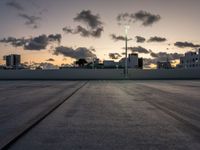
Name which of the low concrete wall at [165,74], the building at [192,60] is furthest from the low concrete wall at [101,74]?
the building at [192,60]

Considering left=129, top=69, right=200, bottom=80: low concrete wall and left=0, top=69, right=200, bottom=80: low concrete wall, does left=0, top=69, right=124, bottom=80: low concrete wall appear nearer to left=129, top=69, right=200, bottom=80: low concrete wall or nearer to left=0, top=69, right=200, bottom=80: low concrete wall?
left=0, top=69, right=200, bottom=80: low concrete wall

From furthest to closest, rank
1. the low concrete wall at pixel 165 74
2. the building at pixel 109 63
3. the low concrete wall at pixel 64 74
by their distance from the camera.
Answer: the building at pixel 109 63, the low concrete wall at pixel 64 74, the low concrete wall at pixel 165 74

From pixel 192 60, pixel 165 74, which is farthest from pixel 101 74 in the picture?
pixel 192 60

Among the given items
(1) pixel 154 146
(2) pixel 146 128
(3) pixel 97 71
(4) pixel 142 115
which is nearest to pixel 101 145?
(1) pixel 154 146

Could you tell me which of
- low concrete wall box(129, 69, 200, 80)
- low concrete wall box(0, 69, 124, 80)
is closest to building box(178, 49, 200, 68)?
low concrete wall box(129, 69, 200, 80)

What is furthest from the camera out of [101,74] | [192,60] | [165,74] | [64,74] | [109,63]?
[192,60]

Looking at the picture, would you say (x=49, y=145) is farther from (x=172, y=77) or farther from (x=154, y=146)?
(x=172, y=77)

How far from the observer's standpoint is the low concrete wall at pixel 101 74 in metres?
71.1

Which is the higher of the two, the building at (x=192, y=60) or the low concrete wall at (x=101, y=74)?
the building at (x=192, y=60)

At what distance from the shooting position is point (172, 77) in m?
70.6

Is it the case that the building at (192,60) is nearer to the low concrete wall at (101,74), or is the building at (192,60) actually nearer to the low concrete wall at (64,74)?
the low concrete wall at (101,74)

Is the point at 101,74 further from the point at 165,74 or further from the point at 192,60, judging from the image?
the point at 192,60

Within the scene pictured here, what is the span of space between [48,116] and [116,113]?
2531 mm

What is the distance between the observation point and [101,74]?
71688mm
